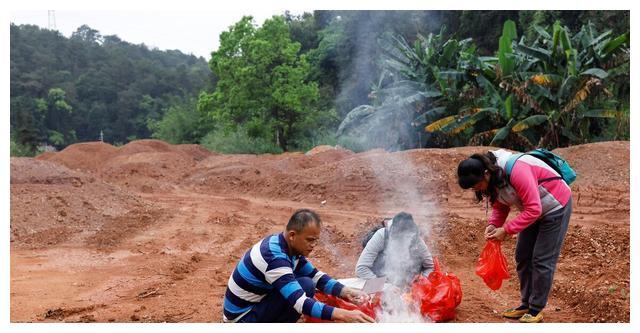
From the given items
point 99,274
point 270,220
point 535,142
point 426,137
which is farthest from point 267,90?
point 99,274

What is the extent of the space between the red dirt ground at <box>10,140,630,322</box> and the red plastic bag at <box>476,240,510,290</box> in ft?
1.23

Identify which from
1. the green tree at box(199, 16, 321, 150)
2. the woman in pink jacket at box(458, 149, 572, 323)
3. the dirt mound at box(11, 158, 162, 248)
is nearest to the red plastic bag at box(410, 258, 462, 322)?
the woman in pink jacket at box(458, 149, 572, 323)

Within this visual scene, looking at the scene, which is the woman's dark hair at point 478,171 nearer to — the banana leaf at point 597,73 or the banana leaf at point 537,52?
the banana leaf at point 597,73

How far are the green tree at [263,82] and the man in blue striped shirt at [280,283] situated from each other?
2380cm

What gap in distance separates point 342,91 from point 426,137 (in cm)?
1147

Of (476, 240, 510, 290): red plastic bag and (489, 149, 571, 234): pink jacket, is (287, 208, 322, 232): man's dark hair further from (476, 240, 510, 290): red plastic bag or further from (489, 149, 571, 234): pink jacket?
(476, 240, 510, 290): red plastic bag

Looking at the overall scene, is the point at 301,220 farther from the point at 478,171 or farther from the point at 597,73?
the point at 597,73

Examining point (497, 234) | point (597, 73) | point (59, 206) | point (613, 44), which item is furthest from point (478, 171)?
point (613, 44)

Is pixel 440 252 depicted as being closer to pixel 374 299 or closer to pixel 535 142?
pixel 374 299

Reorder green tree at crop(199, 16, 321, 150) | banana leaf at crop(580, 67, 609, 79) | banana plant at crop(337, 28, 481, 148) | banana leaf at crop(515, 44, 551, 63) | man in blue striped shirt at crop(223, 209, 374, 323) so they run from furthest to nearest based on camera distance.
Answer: green tree at crop(199, 16, 321, 150) < banana plant at crop(337, 28, 481, 148) < banana leaf at crop(515, 44, 551, 63) < banana leaf at crop(580, 67, 609, 79) < man in blue striped shirt at crop(223, 209, 374, 323)

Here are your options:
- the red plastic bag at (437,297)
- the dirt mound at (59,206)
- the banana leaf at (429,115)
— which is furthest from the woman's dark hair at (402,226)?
the banana leaf at (429,115)

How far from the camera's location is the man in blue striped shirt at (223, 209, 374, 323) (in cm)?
348

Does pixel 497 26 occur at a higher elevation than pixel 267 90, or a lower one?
higher

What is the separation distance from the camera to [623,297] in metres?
4.69
